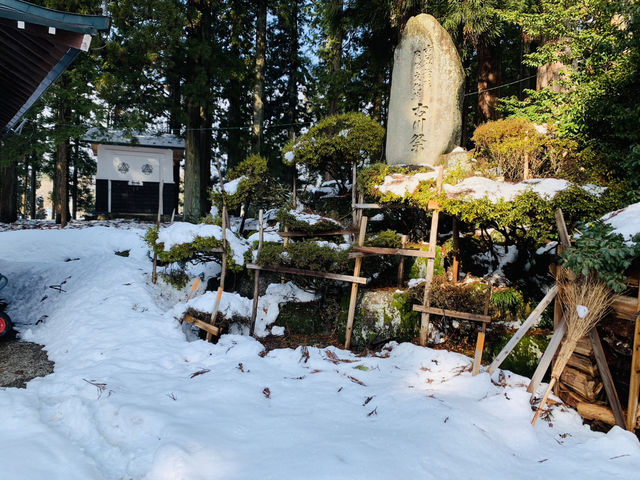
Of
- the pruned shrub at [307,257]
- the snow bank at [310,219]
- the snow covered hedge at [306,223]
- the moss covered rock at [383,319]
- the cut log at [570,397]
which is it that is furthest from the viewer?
the snow bank at [310,219]

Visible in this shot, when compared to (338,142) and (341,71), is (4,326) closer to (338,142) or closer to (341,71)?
(338,142)

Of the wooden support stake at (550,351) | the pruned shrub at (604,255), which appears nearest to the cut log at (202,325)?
the wooden support stake at (550,351)

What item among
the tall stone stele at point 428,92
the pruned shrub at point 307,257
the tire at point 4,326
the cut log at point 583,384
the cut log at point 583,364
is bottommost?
the tire at point 4,326

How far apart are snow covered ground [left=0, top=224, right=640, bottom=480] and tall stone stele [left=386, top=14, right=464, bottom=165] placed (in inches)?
197

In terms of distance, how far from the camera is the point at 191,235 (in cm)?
820

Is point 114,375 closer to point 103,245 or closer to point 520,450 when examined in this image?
point 520,450

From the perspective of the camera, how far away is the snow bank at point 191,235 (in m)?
8.17

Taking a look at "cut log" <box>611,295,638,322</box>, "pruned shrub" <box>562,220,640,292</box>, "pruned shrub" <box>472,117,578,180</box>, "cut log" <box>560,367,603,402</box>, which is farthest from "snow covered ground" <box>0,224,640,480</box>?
"pruned shrub" <box>472,117,578,180</box>

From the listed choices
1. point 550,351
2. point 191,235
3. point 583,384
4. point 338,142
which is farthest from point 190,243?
point 583,384

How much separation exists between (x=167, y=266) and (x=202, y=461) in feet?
25.1

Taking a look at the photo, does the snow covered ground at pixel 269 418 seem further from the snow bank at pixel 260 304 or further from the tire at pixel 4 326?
the snow bank at pixel 260 304

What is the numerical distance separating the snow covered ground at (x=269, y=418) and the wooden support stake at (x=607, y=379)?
0.27 m

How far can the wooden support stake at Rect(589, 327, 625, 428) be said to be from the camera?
4254 millimetres

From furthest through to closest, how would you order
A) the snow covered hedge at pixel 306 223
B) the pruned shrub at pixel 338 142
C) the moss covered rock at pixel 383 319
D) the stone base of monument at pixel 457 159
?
1. the pruned shrub at pixel 338 142
2. the snow covered hedge at pixel 306 223
3. the stone base of monument at pixel 457 159
4. the moss covered rock at pixel 383 319
